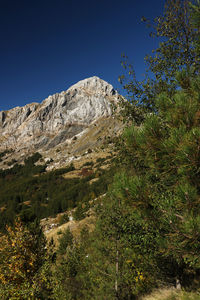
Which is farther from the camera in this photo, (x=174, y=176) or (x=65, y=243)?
Answer: (x=65, y=243)

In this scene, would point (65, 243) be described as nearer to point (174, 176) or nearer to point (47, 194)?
point (174, 176)

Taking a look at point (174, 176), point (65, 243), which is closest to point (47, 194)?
point (65, 243)

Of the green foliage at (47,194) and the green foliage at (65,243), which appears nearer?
the green foliage at (65,243)

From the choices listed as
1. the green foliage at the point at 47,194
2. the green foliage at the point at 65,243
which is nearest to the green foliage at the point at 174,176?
the green foliage at the point at 65,243

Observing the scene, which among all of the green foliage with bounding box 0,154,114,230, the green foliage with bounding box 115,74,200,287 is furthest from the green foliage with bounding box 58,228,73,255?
the green foliage with bounding box 0,154,114,230

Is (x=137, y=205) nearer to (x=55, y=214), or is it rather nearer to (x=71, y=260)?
(x=71, y=260)

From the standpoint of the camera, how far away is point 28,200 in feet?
516

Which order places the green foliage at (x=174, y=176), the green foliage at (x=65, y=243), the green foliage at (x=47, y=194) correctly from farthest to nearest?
the green foliage at (x=47, y=194) < the green foliage at (x=65, y=243) < the green foliage at (x=174, y=176)

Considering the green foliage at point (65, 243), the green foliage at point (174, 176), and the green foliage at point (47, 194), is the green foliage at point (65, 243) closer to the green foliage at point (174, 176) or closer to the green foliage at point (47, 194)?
the green foliage at point (174, 176)

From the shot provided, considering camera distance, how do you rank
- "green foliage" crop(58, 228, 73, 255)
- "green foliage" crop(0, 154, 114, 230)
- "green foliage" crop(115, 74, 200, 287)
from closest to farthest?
"green foliage" crop(115, 74, 200, 287), "green foliage" crop(58, 228, 73, 255), "green foliage" crop(0, 154, 114, 230)

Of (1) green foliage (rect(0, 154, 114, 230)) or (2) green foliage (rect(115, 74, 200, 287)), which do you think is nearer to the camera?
(2) green foliage (rect(115, 74, 200, 287))

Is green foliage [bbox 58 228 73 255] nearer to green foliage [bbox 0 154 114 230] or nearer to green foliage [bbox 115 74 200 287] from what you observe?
green foliage [bbox 115 74 200 287]

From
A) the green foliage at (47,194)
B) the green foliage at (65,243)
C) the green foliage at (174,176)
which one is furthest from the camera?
the green foliage at (47,194)

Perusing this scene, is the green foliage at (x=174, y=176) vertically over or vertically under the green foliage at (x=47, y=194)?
over
